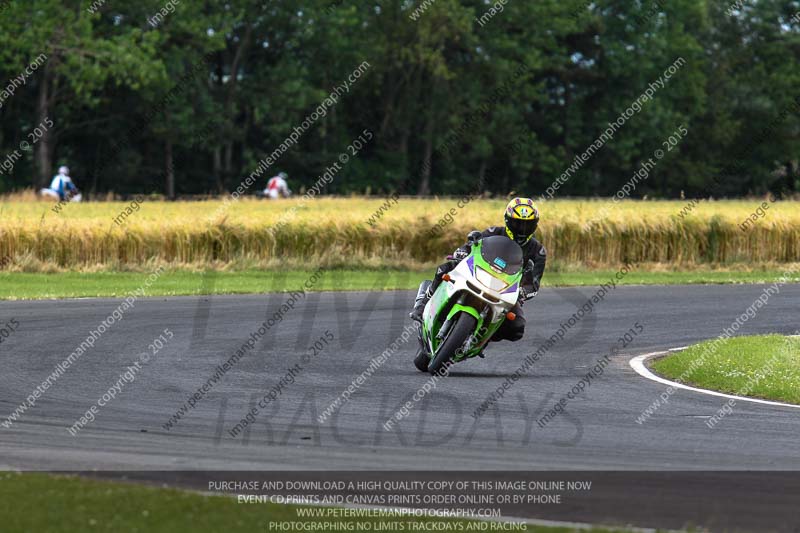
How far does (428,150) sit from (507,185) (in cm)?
739

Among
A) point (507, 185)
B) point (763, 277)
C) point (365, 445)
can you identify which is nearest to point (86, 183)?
point (507, 185)

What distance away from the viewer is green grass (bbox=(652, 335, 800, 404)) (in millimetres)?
12500

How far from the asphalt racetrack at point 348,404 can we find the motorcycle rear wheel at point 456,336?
33cm

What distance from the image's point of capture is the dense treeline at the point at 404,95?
194 feet

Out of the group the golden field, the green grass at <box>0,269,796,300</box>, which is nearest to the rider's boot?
the green grass at <box>0,269,796,300</box>

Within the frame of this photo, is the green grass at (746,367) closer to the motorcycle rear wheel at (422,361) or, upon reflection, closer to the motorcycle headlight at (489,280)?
the motorcycle headlight at (489,280)

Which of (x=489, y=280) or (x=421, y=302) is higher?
(x=489, y=280)

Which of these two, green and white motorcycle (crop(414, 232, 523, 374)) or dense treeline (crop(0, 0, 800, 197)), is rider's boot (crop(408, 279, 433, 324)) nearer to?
green and white motorcycle (crop(414, 232, 523, 374))

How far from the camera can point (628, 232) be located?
30.9 meters

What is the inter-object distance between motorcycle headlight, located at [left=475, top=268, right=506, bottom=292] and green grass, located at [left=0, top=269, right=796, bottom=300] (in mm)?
11187

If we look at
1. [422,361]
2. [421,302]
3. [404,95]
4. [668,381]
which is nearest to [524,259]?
[421,302]

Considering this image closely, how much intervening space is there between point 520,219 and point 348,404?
2929 millimetres

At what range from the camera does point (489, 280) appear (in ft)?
42.1

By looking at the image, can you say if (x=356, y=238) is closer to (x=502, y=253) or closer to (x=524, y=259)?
(x=524, y=259)
